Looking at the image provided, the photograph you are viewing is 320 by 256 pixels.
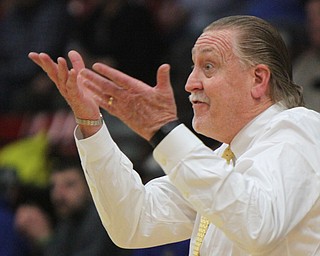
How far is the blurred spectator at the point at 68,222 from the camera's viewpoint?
622 cm

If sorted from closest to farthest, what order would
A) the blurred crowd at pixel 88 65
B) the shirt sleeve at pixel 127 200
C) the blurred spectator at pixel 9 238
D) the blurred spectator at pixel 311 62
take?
the shirt sleeve at pixel 127 200, the blurred spectator at pixel 311 62, the blurred crowd at pixel 88 65, the blurred spectator at pixel 9 238

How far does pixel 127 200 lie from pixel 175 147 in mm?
546

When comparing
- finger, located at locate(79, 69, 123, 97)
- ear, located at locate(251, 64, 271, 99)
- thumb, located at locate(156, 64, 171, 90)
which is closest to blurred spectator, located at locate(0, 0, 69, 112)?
finger, located at locate(79, 69, 123, 97)

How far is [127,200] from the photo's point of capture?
3457 millimetres

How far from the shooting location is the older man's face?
325cm

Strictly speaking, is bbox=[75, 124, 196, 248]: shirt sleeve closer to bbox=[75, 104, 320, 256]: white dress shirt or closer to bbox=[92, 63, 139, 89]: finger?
bbox=[75, 104, 320, 256]: white dress shirt

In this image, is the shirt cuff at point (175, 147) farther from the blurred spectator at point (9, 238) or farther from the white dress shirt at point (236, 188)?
the blurred spectator at point (9, 238)

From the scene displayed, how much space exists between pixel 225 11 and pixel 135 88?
4.27m

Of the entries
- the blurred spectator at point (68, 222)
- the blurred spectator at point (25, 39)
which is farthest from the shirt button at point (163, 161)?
the blurred spectator at point (25, 39)

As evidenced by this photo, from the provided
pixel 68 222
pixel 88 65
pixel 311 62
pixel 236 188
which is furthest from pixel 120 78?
pixel 88 65

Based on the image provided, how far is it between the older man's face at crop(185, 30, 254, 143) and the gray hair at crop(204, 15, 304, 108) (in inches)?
1.5

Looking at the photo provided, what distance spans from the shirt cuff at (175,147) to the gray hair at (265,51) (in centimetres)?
44

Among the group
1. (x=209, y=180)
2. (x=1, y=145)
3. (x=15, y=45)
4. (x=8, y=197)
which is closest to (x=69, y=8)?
(x=15, y=45)

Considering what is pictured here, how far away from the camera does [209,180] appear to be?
2906 mm
